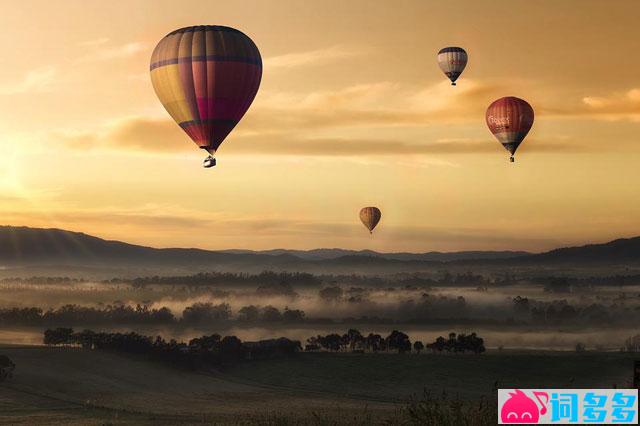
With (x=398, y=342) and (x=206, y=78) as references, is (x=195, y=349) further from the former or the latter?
(x=206, y=78)

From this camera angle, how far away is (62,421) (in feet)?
187

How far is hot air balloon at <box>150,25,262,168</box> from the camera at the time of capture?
62.2 meters

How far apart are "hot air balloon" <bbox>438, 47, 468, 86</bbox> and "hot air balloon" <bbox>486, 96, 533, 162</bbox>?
10.2m

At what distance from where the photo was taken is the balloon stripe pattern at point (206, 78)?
2447 inches

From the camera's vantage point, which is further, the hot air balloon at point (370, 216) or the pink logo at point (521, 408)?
the hot air balloon at point (370, 216)

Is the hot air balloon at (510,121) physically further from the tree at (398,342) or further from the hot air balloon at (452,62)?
the tree at (398,342)

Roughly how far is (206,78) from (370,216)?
84.0 meters

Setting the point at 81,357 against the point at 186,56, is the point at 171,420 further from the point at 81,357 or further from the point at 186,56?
→ the point at 81,357

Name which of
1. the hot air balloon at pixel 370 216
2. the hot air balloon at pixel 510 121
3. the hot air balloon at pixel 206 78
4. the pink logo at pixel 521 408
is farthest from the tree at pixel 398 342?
the pink logo at pixel 521 408

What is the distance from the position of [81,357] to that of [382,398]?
180 feet

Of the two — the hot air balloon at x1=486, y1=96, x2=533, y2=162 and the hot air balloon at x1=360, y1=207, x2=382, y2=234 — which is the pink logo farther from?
the hot air balloon at x1=360, y1=207, x2=382, y2=234

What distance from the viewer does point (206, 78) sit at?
62062 millimetres

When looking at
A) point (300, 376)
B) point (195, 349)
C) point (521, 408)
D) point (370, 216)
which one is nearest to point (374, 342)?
point (195, 349)

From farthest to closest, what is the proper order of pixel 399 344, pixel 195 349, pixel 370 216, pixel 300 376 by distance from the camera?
1. pixel 399 344
2. pixel 195 349
3. pixel 300 376
4. pixel 370 216
